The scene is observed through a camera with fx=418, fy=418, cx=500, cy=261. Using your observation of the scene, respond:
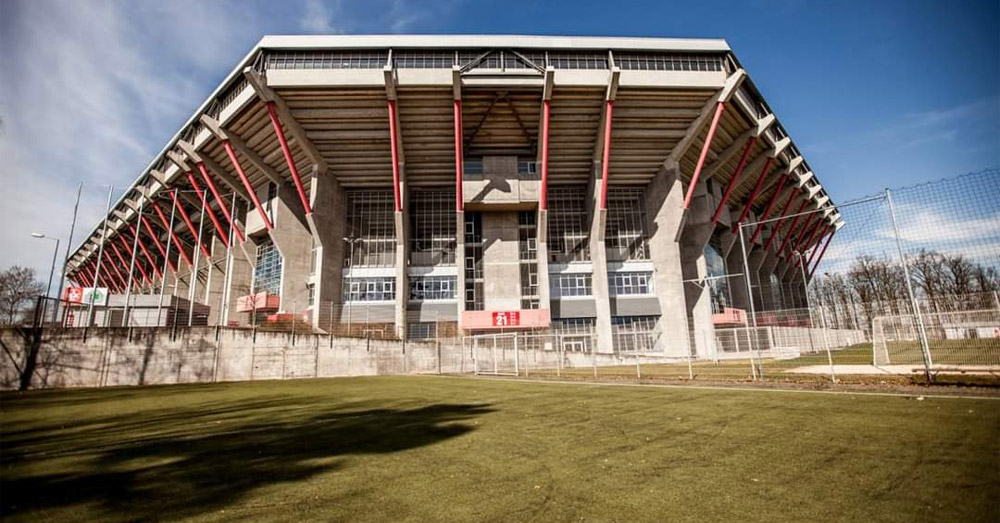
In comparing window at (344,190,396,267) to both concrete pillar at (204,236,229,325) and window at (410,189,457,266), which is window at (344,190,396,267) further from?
concrete pillar at (204,236,229,325)

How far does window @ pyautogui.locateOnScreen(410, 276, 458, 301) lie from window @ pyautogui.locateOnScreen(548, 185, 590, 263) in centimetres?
1055

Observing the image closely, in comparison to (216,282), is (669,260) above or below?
below

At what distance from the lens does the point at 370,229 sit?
42656 millimetres

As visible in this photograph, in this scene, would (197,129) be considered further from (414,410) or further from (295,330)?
(414,410)

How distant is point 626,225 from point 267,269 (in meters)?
37.0

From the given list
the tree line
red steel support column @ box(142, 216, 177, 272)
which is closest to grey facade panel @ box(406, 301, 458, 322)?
the tree line

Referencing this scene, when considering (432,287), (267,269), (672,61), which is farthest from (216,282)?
(672,61)

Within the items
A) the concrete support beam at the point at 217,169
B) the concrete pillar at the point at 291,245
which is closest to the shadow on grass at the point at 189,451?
the concrete pillar at the point at 291,245

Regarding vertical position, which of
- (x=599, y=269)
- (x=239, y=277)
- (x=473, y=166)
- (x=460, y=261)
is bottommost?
(x=599, y=269)

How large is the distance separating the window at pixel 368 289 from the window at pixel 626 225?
2244 centimetres

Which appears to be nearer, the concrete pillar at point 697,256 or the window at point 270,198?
the window at point 270,198

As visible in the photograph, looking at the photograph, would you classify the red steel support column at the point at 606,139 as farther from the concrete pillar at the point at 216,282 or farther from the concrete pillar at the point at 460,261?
the concrete pillar at the point at 216,282

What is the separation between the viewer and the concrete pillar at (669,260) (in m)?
38.8

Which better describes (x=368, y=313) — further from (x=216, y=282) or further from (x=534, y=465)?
(x=534, y=465)
